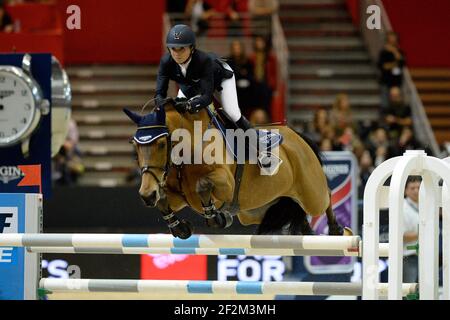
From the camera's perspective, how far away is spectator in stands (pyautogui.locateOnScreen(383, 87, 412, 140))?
10.1 metres

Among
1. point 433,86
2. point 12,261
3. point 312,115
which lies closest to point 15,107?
point 12,261

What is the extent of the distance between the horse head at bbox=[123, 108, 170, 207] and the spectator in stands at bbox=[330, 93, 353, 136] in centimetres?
462

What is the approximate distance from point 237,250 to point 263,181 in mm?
581

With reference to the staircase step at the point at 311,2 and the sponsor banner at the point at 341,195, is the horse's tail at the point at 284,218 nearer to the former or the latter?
the sponsor banner at the point at 341,195

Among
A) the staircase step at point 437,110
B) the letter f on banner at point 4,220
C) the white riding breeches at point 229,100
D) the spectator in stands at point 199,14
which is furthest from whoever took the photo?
the staircase step at point 437,110

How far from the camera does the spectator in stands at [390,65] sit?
9.66 m

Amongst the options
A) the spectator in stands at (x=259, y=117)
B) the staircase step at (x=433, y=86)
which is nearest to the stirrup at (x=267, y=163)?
the spectator in stands at (x=259, y=117)

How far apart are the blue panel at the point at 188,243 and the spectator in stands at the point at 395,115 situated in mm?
5204

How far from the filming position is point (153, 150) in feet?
17.5

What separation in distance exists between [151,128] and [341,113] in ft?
15.8

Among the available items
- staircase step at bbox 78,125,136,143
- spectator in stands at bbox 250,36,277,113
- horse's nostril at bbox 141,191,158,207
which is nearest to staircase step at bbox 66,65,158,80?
staircase step at bbox 78,125,136,143

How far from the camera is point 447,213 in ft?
16.8
